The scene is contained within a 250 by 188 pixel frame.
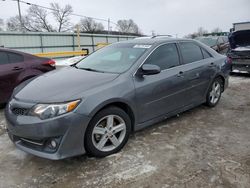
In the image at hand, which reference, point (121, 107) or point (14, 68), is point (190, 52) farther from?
point (14, 68)

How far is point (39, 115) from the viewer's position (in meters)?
2.92

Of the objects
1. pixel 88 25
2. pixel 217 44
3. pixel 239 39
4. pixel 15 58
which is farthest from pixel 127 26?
pixel 15 58

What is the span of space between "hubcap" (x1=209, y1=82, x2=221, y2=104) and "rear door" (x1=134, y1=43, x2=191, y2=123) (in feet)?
3.79

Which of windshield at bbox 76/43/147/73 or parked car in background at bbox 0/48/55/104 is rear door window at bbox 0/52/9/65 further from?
windshield at bbox 76/43/147/73

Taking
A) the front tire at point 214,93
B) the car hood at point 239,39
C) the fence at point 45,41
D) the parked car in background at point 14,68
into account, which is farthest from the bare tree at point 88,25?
the front tire at point 214,93

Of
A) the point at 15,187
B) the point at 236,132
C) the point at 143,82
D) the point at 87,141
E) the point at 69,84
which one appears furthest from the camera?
the point at 236,132

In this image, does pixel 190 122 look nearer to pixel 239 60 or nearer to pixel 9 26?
pixel 239 60

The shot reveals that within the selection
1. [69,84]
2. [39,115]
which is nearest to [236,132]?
[69,84]

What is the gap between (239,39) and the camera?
9.95 meters

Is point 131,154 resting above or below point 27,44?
below

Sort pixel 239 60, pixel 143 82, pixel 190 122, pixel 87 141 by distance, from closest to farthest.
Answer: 1. pixel 87 141
2. pixel 143 82
3. pixel 190 122
4. pixel 239 60

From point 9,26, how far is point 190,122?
63.8 meters

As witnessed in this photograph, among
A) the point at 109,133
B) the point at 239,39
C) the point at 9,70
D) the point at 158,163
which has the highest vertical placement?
the point at 239,39

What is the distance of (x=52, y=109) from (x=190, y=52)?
299 centimetres
